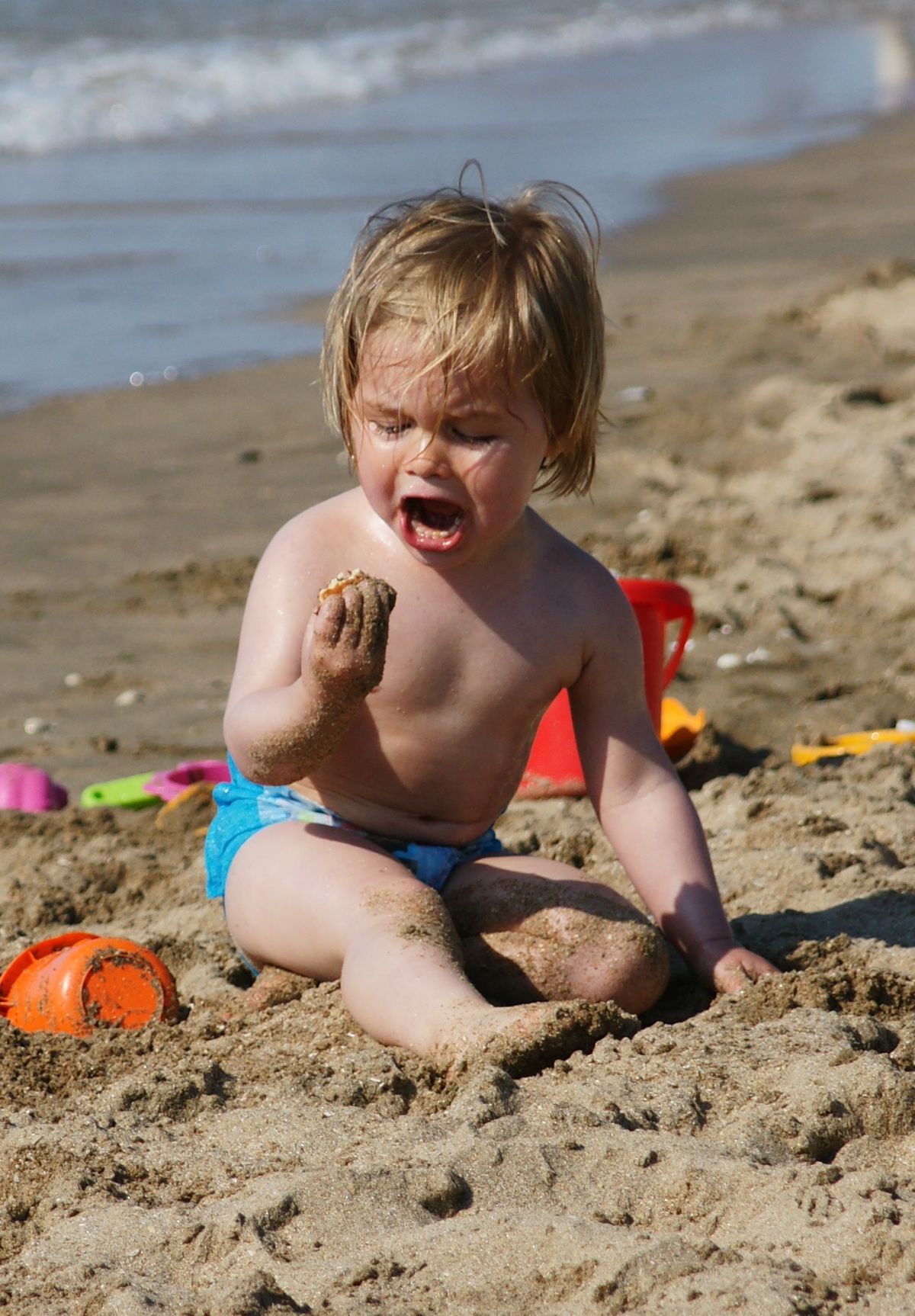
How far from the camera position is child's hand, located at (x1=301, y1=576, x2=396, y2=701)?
7.88 feet

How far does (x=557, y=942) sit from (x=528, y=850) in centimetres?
82

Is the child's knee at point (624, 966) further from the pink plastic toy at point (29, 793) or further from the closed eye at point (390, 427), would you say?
the pink plastic toy at point (29, 793)

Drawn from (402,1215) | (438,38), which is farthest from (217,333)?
(438,38)

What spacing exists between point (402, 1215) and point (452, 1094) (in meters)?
0.33

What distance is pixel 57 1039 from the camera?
8.57 ft

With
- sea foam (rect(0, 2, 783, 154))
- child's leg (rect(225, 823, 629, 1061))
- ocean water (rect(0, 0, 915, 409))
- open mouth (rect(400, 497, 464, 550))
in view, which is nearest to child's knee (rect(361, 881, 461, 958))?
child's leg (rect(225, 823, 629, 1061))

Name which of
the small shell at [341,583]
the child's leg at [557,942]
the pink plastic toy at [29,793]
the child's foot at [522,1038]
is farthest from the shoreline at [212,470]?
the child's foot at [522,1038]

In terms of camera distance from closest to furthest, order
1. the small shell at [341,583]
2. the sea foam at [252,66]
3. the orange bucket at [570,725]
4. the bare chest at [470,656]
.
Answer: the small shell at [341,583] < the bare chest at [470,656] < the orange bucket at [570,725] < the sea foam at [252,66]

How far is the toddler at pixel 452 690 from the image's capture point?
2.56m

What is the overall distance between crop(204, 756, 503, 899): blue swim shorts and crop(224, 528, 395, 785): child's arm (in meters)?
0.22

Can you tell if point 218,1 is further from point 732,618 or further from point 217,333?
point 732,618

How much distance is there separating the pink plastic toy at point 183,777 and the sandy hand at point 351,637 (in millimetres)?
1502

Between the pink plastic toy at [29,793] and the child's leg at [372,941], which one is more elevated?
the child's leg at [372,941]

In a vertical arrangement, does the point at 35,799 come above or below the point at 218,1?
below
